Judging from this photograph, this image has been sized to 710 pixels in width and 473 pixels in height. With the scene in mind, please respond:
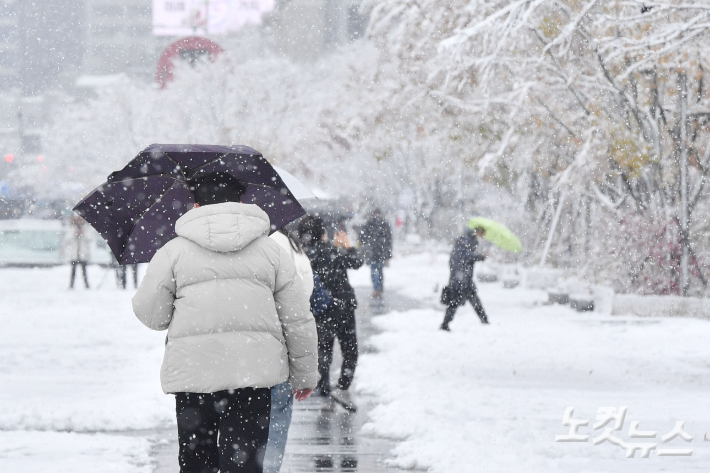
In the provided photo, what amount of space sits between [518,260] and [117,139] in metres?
36.1

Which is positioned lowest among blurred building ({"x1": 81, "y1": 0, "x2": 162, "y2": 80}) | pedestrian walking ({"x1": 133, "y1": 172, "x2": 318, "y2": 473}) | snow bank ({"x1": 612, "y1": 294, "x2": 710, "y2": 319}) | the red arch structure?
snow bank ({"x1": 612, "y1": 294, "x2": 710, "y2": 319})

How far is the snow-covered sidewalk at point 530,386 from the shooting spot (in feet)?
22.3

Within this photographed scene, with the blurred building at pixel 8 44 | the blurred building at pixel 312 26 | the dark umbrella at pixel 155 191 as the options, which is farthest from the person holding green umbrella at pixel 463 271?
the blurred building at pixel 8 44

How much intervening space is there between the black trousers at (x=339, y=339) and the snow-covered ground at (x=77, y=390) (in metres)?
1.39

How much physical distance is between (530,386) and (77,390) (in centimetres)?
437

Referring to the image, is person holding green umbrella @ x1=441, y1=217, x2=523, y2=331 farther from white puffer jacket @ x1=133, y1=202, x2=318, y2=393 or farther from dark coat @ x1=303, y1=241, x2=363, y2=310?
white puffer jacket @ x1=133, y1=202, x2=318, y2=393

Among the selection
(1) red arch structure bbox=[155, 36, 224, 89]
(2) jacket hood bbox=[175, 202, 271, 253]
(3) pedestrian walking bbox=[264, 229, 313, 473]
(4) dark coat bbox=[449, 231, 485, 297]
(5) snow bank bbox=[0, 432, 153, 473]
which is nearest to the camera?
(2) jacket hood bbox=[175, 202, 271, 253]

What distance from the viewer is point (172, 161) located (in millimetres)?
4820

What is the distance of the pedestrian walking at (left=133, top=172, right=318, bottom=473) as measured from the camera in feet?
12.7

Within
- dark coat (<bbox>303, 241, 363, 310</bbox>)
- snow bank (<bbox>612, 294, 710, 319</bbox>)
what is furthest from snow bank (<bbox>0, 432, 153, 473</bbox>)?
snow bank (<bbox>612, 294, 710, 319</bbox>)

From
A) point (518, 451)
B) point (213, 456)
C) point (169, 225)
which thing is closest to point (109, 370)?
point (518, 451)

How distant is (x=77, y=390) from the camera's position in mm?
9469

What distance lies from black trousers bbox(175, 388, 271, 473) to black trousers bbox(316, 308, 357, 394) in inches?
166

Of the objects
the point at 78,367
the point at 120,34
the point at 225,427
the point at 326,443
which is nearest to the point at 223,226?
the point at 225,427
